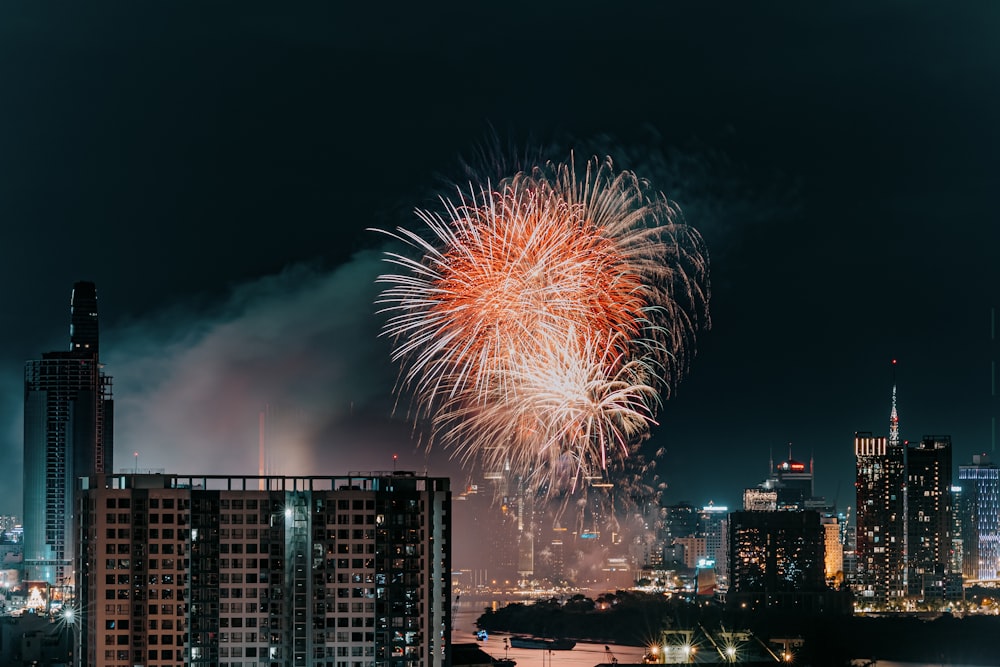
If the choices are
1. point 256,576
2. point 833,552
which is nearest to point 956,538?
point 833,552

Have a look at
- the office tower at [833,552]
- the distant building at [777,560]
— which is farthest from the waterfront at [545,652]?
the office tower at [833,552]

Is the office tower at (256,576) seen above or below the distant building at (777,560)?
above

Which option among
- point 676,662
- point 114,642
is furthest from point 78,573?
point 676,662

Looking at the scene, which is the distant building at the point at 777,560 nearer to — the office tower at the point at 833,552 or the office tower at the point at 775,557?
the office tower at the point at 775,557

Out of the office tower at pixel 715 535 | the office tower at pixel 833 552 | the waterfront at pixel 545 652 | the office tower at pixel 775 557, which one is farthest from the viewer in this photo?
the office tower at pixel 715 535

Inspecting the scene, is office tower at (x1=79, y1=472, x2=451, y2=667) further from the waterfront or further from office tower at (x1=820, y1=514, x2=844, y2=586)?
office tower at (x1=820, y1=514, x2=844, y2=586)

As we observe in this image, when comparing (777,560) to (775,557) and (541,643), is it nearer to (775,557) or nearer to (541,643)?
(775,557)

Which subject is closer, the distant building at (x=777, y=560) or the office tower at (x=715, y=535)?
the distant building at (x=777, y=560)
